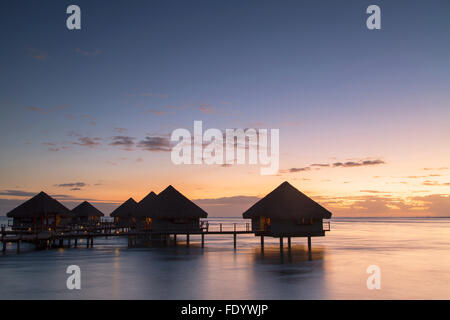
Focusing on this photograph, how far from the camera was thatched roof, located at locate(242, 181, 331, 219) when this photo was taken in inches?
1586

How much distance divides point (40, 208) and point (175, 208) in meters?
15.8

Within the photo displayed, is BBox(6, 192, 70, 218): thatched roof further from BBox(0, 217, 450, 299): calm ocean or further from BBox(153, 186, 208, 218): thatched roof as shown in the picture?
BBox(153, 186, 208, 218): thatched roof

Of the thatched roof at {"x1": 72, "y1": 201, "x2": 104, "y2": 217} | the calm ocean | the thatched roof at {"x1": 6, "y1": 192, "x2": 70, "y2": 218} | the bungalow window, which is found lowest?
the calm ocean

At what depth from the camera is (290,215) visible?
40062 mm

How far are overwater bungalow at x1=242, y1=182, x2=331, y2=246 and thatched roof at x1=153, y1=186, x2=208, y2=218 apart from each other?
775 centimetres

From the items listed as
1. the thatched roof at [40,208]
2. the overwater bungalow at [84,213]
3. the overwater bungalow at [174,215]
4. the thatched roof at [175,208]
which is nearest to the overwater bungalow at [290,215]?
the thatched roof at [175,208]

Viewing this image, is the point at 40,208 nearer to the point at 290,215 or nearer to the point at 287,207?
the point at 287,207

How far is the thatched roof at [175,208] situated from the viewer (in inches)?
1874

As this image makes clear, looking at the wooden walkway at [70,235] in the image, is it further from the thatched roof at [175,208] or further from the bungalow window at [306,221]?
the bungalow window at [306,221]

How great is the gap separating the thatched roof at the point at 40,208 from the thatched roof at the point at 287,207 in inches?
899

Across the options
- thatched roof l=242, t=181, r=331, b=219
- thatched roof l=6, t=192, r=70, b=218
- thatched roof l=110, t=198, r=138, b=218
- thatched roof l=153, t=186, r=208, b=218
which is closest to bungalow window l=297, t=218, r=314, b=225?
thatched roof l=242, t=181, r=331, b=219
